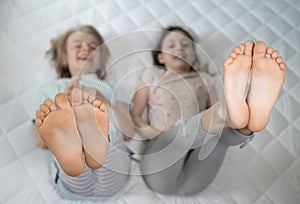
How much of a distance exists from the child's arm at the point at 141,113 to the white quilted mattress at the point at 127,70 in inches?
2.9

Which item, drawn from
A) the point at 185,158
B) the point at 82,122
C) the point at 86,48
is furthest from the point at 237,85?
the point at 86,48

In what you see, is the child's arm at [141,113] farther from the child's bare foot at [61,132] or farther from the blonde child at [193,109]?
the child's bare foot at [61,132]

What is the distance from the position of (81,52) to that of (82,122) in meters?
0.32

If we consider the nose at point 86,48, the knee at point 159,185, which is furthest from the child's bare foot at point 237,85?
the nose at point 86,48

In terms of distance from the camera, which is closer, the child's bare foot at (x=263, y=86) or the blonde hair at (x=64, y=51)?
the child's bare foot at (x=263, y=86)

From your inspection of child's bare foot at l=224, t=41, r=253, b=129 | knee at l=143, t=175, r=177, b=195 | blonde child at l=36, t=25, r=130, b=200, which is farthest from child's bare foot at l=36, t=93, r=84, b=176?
child's bare foot at l=224, t=41, r=253, b=129

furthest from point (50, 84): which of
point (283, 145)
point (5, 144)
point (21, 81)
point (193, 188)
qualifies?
point (283, 145)

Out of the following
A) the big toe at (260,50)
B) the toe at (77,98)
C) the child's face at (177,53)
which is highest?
the toe at (77,98)

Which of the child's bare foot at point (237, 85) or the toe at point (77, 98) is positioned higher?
the toe at point (77, 98)

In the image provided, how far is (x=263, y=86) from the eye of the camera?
0.69 m

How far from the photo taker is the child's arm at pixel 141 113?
0.90 m

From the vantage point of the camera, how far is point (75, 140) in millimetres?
677

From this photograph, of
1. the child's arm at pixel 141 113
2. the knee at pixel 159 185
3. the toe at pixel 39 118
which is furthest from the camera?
the child's arm at pixel 141 113

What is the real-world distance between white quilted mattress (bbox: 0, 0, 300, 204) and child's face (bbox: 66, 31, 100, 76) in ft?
0.22
